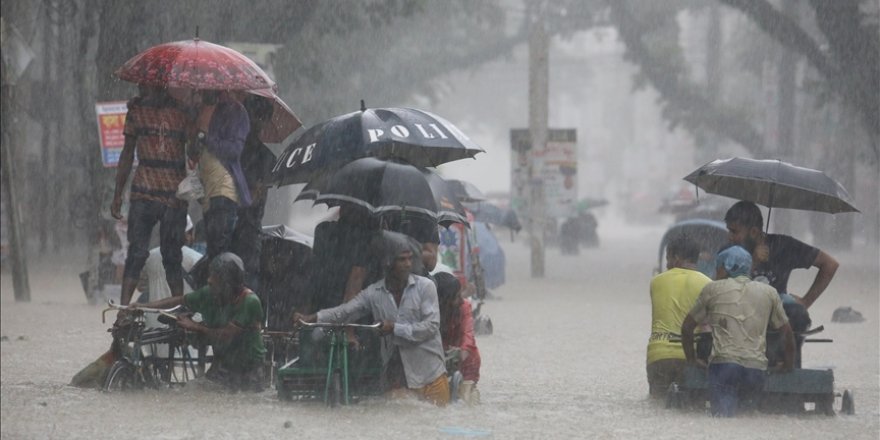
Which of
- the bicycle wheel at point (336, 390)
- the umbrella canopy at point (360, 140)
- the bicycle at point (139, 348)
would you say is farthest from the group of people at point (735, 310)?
the bicycle at point (139, 348)

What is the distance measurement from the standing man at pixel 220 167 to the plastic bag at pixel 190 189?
0.04m

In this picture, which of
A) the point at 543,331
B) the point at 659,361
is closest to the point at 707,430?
the point at 659,361

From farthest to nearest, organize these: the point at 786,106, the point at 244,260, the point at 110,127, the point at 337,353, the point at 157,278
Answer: the point at 786,106 → the point at 110,127 → the point at 157,278 → the point at 244,260 → the point at 337,353

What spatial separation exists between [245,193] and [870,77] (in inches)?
711

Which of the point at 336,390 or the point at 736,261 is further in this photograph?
the point at 736,261

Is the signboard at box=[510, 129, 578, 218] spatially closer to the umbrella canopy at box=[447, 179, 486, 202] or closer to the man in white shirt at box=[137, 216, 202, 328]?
the umbrella canopy at box=[447, 179, 486, 202]

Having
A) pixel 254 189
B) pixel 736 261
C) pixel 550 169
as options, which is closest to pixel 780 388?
pixel 736 261

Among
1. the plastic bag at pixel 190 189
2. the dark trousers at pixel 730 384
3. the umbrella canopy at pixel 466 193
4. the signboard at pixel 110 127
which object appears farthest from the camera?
the umbrella canopy at pixel 466 193

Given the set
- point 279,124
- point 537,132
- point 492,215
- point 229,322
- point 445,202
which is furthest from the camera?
point 537,132

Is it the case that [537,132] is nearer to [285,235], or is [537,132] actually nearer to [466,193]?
[466,193]

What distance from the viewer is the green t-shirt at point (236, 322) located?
28.1 feet

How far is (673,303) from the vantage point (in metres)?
9.12

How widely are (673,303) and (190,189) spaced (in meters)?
3.15

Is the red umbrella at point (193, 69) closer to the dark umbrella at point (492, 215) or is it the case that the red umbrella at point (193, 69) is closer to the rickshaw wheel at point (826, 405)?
the rickshaw wheel at point (826, 405)
